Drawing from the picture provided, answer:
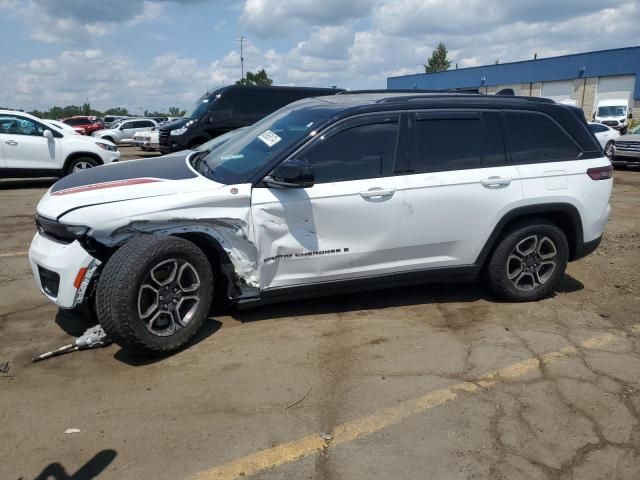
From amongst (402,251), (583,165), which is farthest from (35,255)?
(583,165)

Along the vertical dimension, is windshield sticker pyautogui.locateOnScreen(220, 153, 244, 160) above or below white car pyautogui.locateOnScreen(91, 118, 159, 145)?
below

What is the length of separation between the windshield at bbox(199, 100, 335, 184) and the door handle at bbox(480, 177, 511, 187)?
4.60 feet

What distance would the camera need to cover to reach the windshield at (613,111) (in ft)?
103

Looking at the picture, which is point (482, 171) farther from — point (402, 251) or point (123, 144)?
point (123, 144)

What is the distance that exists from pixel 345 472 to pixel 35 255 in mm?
2667

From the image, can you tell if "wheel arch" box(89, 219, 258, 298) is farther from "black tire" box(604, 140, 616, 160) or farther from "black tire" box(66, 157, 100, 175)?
"black tire" box(604, 140, 616, 160)

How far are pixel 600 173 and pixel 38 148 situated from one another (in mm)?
10696

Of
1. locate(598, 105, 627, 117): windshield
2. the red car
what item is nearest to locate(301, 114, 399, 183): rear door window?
the red car

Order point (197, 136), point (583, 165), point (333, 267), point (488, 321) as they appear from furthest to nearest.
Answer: point (197, 136) < point (583, 165) < point (488, 321) < point (333, 267)

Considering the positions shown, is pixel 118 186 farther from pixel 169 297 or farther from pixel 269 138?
pixel 269 138

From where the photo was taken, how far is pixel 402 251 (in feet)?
14.2

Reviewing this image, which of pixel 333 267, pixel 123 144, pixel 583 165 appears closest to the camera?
pixel 333 267

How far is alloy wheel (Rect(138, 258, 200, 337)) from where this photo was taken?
360 cm

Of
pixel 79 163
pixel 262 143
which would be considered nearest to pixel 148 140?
pixel 79 163
